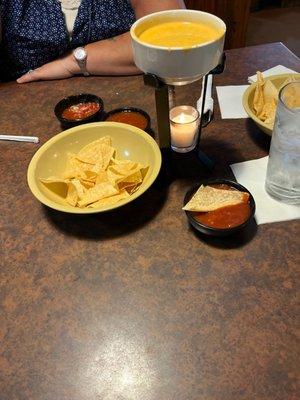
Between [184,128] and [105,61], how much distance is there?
59 centimetres

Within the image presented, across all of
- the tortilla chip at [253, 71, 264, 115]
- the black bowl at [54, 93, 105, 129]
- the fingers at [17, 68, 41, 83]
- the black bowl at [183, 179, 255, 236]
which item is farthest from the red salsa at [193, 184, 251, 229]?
the fingers at [17, 68, 41, 83]

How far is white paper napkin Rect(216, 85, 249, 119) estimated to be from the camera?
3.67ft

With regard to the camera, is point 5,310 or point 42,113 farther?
point 42,113

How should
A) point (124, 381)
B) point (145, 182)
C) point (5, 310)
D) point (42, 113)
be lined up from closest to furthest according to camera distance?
point (124, 381) → point (5, 310) → point (145, 182) → point (42, 113)

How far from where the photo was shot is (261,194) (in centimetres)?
88

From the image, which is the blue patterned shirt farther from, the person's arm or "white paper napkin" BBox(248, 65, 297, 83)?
"white paper napkin" BBox(248, 65, 297, 83)

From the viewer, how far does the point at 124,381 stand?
619 millimetres

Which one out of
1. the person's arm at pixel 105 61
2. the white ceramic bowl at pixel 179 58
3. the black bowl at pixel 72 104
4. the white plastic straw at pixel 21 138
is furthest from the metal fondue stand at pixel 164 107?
the person's arm at pixel 105 61

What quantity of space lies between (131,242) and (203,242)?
154mm

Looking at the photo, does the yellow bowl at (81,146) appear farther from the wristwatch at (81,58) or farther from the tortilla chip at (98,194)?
the wristwatch at (81,58)

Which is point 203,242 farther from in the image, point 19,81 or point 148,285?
point 19,81

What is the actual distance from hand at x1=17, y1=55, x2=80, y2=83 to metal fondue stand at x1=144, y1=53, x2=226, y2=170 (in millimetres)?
617

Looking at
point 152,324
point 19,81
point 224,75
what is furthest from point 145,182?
point 19,81

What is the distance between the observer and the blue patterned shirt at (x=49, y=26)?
1.36m
